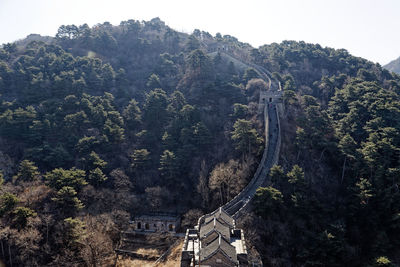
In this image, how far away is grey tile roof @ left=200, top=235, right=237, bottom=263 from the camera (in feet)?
61.6

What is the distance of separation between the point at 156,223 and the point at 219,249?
14979 mm

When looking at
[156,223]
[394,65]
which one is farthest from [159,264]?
[394,65]

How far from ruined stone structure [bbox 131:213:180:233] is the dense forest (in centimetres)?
133

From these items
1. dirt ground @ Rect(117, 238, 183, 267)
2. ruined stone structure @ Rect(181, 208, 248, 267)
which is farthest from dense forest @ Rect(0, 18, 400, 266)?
ruined stone structure @ Rect(181, 208, 248, 267)

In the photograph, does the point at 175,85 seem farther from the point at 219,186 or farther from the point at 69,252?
the point at 69,252

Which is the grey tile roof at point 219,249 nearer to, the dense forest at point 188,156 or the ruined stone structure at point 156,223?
the dense forest at point 188,156

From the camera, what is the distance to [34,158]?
34906 mm

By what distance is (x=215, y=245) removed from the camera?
19422 millimetres

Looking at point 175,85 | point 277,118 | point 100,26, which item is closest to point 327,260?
point 277,118

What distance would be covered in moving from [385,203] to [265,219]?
483 inches

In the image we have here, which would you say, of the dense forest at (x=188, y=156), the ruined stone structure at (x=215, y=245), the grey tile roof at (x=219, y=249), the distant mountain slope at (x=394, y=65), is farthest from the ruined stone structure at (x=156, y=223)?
the distant mountain slope at (x=394, y=65)

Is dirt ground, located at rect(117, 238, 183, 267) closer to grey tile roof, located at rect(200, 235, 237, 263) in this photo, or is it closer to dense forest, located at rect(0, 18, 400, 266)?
dense forest, located at rect(0, 18, 400, 266)

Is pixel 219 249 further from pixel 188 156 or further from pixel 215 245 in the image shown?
pixel 188 156

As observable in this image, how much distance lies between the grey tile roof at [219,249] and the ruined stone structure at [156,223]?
12.7 metres
